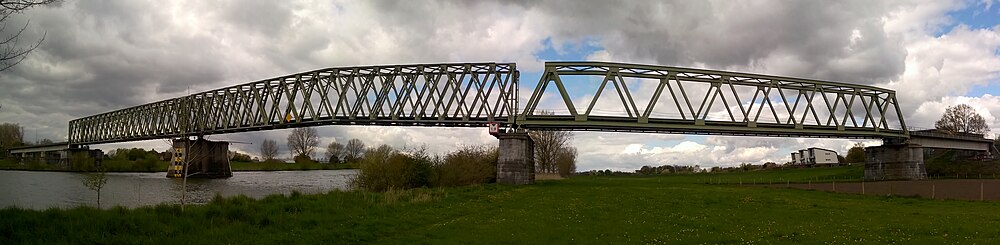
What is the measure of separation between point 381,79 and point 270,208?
49.3 metres

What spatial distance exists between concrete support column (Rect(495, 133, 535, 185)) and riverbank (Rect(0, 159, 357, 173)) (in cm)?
6923

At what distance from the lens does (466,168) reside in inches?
1802

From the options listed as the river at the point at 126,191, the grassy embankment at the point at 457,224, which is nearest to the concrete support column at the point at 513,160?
the river at the point at 126,191

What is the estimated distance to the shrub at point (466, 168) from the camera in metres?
43.0

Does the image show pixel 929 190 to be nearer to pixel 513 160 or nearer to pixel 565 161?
pixel 513 160

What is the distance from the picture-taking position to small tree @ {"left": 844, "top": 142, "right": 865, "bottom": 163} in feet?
380

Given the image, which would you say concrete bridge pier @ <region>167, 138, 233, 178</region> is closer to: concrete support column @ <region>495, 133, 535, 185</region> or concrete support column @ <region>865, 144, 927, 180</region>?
concrete support column @ <region>495, 133, 535, 185</region>

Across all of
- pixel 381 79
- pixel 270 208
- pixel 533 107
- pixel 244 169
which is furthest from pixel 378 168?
pixel 244 169

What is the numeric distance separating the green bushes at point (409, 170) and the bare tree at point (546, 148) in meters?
43.4

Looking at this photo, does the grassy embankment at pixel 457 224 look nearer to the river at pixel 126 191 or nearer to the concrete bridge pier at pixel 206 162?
the river at pixel 126 191

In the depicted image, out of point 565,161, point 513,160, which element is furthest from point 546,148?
point 513,160

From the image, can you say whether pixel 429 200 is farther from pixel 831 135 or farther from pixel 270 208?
pixel 831 135

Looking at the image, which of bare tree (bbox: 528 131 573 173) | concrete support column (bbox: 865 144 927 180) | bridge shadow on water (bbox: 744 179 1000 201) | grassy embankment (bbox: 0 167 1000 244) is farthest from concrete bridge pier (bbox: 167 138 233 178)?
concrete support column (bbox: 865 144 927 180)

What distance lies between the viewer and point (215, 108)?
9319 cm
